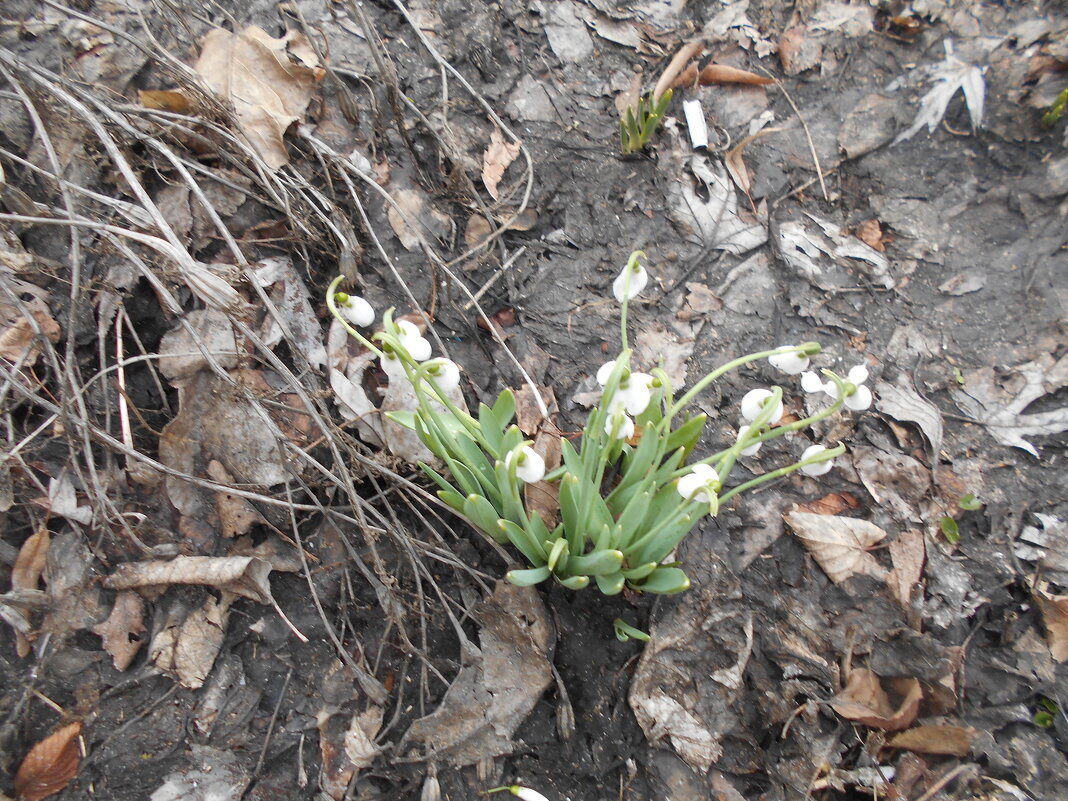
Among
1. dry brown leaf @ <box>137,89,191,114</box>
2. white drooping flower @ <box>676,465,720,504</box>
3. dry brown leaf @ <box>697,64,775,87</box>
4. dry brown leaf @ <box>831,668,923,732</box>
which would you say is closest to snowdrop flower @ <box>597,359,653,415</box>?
white drooping flower @ <box>676,465,720,504</box>

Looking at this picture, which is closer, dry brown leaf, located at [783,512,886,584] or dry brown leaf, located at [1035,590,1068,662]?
dry brown leaf, located at [1035,590,1068,662]

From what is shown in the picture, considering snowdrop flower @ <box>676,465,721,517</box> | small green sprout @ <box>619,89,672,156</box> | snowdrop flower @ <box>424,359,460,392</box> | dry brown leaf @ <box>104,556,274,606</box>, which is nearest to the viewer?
snowdrop flower @ <box>676,465,721,517</box>

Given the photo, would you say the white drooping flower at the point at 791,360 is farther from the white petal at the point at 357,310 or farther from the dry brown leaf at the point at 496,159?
the dry brown leaf at the point at 496,159

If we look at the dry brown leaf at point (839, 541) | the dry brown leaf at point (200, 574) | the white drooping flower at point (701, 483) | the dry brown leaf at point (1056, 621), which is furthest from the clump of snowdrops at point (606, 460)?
the dry brown leaf at point (1056, 621)

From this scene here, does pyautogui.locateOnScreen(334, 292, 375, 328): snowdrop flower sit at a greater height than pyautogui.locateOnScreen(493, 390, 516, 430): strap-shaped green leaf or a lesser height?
greater

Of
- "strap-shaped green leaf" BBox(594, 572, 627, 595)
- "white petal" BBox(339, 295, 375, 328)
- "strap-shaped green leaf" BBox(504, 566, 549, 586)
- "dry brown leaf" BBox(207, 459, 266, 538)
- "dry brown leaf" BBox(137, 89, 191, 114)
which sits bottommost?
"dry brown leaf" BBox(207, 459, 266, 538)

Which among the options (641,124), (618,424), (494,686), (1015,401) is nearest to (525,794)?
(494,686)

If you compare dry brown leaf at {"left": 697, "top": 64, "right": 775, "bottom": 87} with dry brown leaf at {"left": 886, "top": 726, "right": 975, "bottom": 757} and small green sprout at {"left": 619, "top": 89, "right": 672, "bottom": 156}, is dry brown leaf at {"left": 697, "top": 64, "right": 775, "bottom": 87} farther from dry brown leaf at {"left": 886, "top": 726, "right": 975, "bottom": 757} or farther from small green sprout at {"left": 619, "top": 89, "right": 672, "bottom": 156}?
dry brown leaf at {"left": 886, "top": 726, "right": 975, "bottom": 757}
